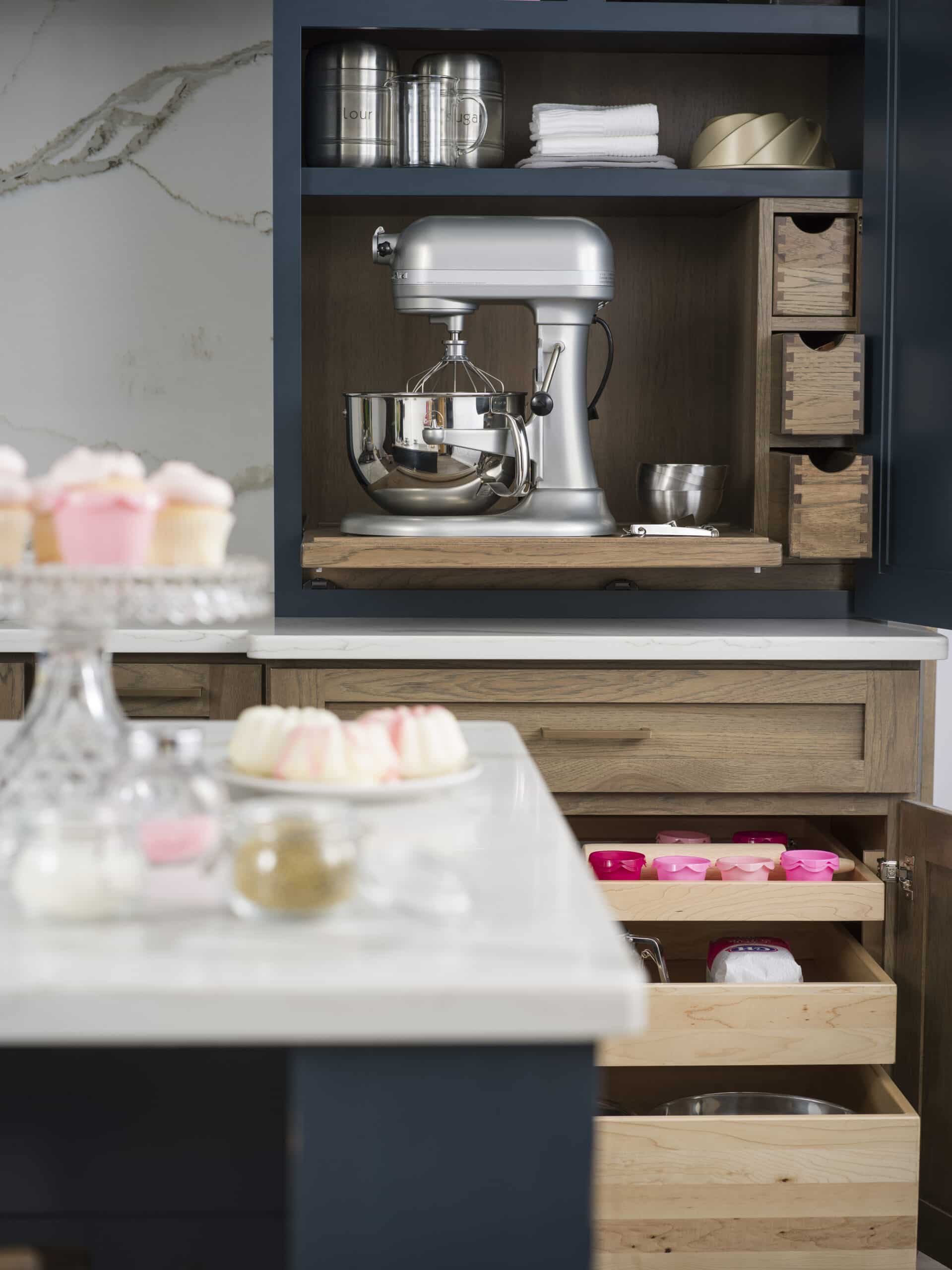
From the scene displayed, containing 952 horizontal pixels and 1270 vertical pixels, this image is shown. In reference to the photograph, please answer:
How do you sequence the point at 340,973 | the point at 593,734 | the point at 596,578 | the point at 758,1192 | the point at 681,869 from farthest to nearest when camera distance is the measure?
the point at 596,578 → the point at 593,734 → the point at 681,869 → the point at 758,1192 → the point at 340,973

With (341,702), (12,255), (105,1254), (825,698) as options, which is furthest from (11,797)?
(12,255)

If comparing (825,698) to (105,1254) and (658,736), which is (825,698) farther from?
(105,1254)

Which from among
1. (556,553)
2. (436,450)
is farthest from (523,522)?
(436,450)

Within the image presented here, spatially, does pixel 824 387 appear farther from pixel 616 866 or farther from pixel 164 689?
pixel 164 689

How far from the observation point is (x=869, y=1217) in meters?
1.89

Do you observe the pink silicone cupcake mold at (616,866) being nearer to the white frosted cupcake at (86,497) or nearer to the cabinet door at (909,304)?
the cabinet door at (909,304)

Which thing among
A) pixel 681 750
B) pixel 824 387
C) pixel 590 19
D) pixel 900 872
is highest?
pixel 590 19

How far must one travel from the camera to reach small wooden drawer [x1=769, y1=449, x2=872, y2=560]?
235 cm

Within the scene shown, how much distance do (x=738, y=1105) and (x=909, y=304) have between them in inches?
52.7

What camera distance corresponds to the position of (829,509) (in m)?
2.36

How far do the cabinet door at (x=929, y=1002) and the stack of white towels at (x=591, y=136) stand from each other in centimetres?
123

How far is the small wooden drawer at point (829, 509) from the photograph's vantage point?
2350 millimetres

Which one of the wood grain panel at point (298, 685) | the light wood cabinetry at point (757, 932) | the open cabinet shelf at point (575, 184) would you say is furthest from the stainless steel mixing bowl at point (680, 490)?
the wood grain panel at point (298, 685)

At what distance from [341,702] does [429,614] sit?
1.16 ft
